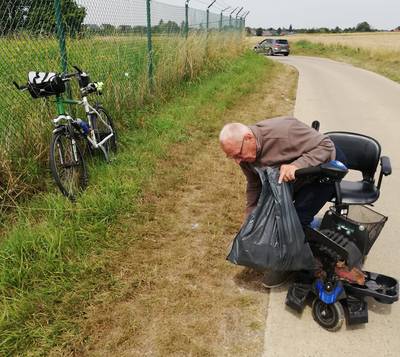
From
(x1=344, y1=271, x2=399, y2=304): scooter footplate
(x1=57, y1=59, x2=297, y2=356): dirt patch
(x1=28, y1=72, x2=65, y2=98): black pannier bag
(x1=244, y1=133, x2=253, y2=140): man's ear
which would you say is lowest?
(x1=57, y1=59, x2=297, y2=356): dirt patch

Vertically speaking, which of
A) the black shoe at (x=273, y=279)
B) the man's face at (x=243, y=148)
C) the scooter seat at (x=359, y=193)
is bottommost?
the black shoe at (x=273, y=279)

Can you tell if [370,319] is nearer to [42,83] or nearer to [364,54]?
[42,83]

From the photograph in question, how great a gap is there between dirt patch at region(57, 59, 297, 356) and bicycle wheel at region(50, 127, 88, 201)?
0.71 meters

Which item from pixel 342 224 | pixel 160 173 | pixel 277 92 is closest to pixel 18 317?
pixel 342 224

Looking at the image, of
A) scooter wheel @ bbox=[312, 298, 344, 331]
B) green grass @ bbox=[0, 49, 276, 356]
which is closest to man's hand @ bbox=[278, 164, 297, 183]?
scooter wheel @ bbox=[312, 298, 344, 331]

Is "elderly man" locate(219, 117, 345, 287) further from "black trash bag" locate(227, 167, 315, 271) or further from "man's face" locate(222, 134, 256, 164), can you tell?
"black trash bag" locate(227, 167, 315, 271)

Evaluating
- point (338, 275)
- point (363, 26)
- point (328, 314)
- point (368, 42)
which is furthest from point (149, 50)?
point (363, 26)

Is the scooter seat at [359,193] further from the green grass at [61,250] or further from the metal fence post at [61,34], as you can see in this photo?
the metal fence post at [61,34]

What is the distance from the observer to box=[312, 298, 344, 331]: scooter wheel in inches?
99.2

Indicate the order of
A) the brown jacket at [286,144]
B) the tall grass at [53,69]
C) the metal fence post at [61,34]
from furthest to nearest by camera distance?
the metal fence post at [61,34], the tall grass at [53,69], the brown jacket at [286,144]

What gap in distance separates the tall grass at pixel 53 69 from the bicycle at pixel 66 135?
0.33 metres

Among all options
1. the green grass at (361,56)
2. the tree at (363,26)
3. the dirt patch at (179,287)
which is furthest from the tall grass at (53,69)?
the tree at (363,26)

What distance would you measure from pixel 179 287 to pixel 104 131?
2865 millimetres

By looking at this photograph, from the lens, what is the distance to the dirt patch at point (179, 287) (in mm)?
2486
